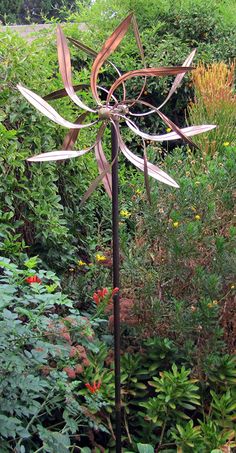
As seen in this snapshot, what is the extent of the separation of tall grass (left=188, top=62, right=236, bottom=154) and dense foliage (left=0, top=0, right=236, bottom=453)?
79.8 inches

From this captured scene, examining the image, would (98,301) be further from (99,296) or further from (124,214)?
(124,214)

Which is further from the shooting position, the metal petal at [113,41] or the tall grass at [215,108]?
the tall grass at [215,108]

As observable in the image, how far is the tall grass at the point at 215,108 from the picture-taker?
571 cm

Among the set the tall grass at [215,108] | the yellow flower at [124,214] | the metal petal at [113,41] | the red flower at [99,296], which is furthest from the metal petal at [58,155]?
the tall grass at [215,108]

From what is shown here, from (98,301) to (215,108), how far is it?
12.7 ft

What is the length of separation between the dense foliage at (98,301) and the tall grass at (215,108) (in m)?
2.03

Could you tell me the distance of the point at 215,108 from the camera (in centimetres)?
578

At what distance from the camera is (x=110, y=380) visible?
104 inches

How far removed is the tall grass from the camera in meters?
5.71

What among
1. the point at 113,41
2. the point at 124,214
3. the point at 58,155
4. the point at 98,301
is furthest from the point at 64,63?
the point at 124,214

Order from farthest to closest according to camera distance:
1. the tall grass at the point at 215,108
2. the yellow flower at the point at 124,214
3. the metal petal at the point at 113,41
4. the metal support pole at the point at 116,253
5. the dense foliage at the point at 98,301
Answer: the tall grass at the point at 215,108 < the yellow flower at the point at 124,214 < the dense foliage at the point at 98,301 < the metal support pole at the point at 116,253 < the metal petal at the point at 113,41

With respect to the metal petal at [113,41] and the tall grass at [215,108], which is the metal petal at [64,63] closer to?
the metal petal at [113,41]

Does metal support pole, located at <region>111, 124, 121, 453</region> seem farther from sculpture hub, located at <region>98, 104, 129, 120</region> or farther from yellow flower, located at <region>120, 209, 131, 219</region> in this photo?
yellow flower, located at <region>120, 209, 131, 219</region>

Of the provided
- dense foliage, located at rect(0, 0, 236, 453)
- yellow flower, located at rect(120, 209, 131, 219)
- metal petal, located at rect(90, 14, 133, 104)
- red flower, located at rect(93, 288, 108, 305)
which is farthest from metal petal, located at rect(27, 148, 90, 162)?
yellow flower, located at rect(120, 209, 131, 219)
